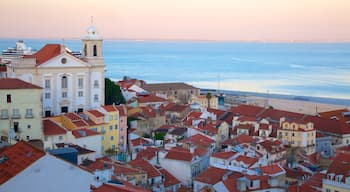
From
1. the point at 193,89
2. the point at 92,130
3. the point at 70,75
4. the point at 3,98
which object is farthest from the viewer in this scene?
the point at 193,89

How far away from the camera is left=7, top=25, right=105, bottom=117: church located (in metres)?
26.6

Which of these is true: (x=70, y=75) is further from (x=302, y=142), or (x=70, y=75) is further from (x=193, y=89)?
(x=193, y=89)

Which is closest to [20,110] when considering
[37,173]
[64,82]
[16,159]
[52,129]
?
[52,129]

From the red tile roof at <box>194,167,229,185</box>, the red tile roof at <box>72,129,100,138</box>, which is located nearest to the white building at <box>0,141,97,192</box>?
the red tile roof at <box>194,167,229,185</box>

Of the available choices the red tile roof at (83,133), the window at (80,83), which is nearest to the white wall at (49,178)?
the red tile roof at (83,133)

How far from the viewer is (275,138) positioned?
80.3 feet

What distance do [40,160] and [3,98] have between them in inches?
439

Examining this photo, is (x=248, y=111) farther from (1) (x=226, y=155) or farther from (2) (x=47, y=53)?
(1) (x=226, y=155)

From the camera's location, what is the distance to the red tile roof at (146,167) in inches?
698

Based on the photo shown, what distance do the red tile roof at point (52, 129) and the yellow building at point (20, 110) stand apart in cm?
29

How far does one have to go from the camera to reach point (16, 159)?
29.4 feet

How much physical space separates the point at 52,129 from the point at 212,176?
670 centimetres

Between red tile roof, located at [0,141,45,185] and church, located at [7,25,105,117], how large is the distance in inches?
694

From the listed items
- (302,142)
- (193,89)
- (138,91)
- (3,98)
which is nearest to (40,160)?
(3,98)
